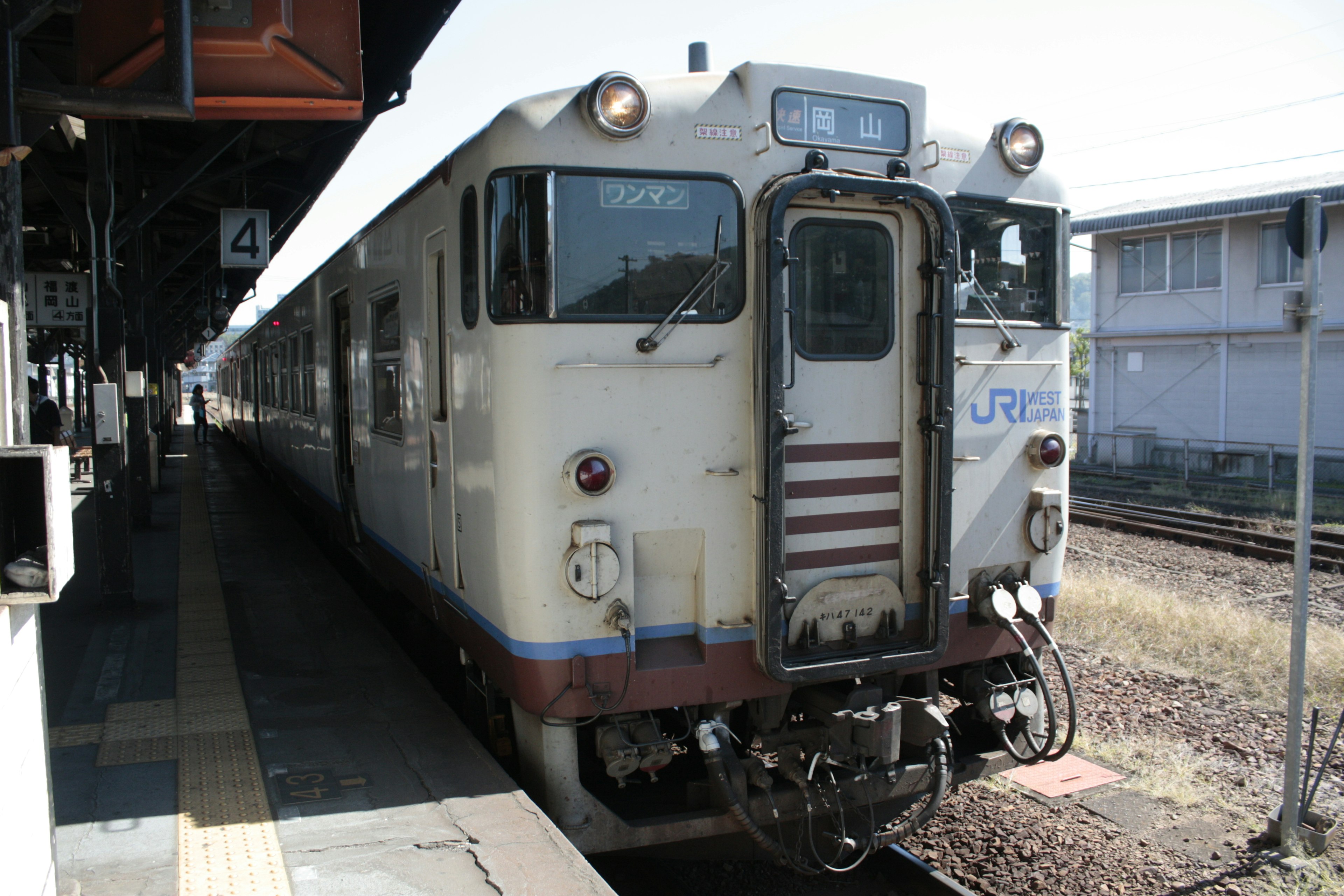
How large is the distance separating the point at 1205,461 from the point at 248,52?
22.2 m

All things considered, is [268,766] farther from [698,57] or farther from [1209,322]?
[1209,322]

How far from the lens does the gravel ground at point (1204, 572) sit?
30.1ft

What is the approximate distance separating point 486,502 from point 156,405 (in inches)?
609

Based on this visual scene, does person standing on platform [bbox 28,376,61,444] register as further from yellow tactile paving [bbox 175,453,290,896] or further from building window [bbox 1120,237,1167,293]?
building window [bbox 1120,237,1167,293]

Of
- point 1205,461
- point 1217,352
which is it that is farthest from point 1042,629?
point 1217,352

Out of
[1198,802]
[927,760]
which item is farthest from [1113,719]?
[927,760]

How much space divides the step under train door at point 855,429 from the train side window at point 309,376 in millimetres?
6106

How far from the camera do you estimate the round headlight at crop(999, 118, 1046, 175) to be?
172 inches

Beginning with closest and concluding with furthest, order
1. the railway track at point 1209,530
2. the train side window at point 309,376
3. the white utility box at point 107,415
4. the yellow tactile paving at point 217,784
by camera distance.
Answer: the yellow tactile paving at point 217,784, the white utility box at point 107,415, the train side window at point 309,376, the railway track at point 1209,530

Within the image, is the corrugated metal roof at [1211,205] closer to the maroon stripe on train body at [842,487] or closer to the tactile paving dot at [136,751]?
the maroon stripe on train body at [842,487]

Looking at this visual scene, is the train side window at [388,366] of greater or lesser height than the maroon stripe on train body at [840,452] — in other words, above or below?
above

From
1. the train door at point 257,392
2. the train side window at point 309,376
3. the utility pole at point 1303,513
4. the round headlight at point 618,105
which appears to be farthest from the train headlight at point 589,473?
the train door at point 257,392

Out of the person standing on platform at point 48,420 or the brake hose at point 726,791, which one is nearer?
the brake hose at point 726,791

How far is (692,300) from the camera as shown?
12.5 ft
